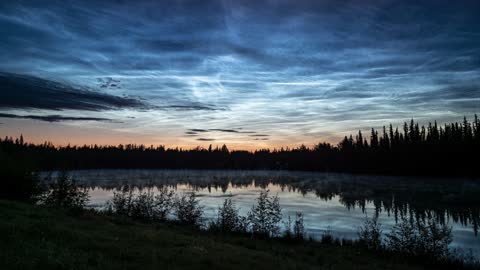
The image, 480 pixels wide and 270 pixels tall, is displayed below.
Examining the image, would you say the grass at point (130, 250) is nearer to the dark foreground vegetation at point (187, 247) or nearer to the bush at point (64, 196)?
the dark foreground vegetation at point (187, 247)

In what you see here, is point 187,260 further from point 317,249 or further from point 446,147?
point 446,147

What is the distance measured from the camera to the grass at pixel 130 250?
11.1m

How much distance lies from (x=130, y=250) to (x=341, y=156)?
123 m

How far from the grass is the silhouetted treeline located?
1845cm

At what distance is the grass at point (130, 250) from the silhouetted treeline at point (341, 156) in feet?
60.5

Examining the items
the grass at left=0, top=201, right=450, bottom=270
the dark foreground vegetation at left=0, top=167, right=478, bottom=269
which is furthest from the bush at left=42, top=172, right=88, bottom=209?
the grass at left=0, top=201, right=450, bottom=270

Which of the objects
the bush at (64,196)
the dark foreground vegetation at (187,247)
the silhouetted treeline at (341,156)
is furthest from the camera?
the silhouetted treeline at (341,156)

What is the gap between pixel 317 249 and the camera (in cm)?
1900

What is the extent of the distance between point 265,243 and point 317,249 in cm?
282

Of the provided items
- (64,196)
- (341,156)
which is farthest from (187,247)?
(341,156)

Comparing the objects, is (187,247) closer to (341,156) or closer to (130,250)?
(130,250)

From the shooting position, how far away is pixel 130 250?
13.4 metres

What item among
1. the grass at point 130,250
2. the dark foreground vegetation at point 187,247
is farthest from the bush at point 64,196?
the grass at point 130,250

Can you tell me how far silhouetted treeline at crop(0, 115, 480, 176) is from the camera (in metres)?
90.8
